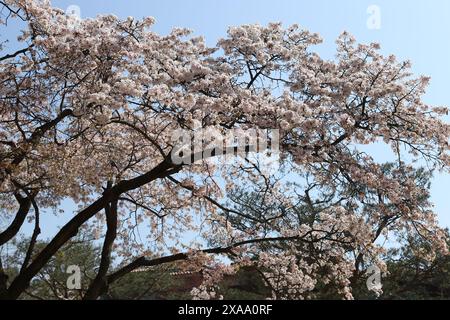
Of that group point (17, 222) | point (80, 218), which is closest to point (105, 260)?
point (80, 218)

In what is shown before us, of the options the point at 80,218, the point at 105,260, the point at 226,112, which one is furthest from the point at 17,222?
the point at 226,112

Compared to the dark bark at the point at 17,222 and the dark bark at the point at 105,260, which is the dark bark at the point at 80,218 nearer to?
the dark bark at the point at 105,260

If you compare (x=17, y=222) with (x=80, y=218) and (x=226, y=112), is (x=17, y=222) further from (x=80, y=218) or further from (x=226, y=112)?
(x=226, y=112)

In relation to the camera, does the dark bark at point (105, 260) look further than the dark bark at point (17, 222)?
No

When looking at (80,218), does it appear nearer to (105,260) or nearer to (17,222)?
(105,260)

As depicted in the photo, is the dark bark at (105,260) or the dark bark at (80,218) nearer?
the dark bark at (80,218)

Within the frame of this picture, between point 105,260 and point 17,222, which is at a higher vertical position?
point 17,222

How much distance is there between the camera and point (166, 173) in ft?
28.7

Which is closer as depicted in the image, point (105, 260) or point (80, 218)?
point (80, 218)

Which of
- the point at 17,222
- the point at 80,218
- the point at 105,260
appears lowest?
the point at 105,260

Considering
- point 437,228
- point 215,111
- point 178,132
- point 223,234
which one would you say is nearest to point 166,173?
point 178,132

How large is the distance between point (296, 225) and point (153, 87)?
4.39m

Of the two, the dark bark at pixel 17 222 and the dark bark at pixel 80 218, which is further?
the dark bark at pixel 17 222

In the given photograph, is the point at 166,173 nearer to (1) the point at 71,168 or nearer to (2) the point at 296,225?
(1) the point at 71,168
